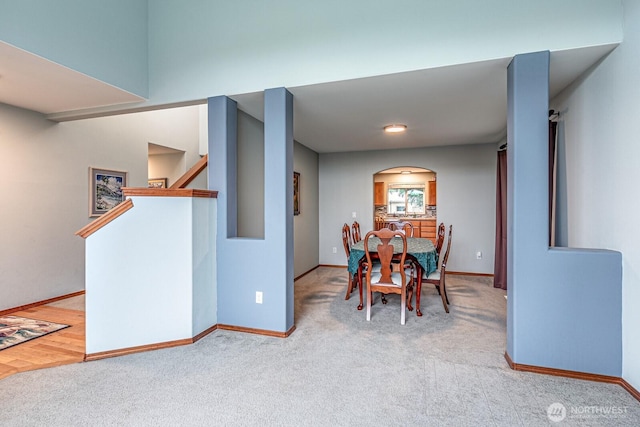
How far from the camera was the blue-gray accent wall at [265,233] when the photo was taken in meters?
2.81

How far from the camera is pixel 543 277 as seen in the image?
7.20 feet

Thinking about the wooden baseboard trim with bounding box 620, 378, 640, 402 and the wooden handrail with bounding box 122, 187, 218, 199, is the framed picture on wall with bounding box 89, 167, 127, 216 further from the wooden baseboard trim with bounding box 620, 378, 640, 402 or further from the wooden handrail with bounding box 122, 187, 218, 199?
the wooden baseboard trim with bounding box 620, 378, 640, 402

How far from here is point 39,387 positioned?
2.04 metres

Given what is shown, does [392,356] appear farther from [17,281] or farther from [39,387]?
[17,281]

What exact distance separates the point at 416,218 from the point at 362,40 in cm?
691

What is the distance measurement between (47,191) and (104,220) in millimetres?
2159

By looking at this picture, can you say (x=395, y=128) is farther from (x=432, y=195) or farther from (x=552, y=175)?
(x=432, y=195)

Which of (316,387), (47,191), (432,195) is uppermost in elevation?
(432,195)

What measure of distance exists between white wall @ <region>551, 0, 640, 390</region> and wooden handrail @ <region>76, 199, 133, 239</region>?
11.1ft

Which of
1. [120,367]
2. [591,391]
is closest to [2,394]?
[120,367]

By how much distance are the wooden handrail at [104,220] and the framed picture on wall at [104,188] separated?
2.22m

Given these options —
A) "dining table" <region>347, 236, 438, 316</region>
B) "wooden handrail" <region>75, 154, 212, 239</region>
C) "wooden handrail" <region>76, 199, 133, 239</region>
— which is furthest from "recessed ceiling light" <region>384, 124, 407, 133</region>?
"wooden handrail" <region>76, 199, 133, 239</region>

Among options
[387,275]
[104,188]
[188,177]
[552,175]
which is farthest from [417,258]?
[104,188]

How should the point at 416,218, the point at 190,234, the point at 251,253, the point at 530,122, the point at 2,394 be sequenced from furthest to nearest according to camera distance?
the point at 416,218 → the point at 251,253 → the point at 190,234 → the point at 530,122 → the point at 2,394
